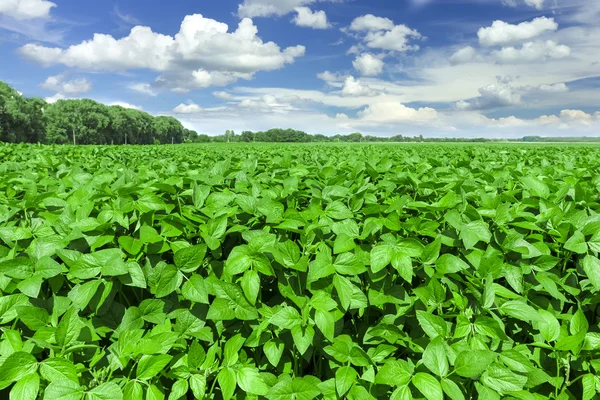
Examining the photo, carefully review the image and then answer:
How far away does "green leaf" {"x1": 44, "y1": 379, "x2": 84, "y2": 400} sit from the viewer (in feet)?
4.51

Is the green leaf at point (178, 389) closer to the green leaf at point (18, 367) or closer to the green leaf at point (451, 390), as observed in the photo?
the green leaf at point (18, 367)

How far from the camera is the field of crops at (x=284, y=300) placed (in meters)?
1.64

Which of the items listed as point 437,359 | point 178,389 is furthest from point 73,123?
point 437,359

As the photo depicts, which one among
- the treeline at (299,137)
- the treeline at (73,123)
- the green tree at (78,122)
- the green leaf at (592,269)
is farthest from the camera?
the treeline at (299,137)

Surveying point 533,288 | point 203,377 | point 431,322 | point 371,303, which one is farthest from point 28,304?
point 533,288

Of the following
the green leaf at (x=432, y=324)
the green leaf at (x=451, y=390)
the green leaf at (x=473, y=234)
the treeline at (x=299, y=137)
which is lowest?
the green leaf at (x=451, y=390)

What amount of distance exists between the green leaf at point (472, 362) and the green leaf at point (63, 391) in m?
1.57

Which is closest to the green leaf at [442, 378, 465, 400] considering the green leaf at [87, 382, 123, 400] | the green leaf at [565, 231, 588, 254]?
the green leaf at [565, 231, 588, 254]

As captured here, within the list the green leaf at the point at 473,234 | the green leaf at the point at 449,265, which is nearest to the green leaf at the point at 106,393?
the green leaf at the point at 449,265

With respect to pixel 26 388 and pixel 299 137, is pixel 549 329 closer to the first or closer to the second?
pixel 26 388

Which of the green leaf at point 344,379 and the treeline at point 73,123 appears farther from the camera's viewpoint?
the treeline at point 73,123

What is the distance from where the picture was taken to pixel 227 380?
1680 mm

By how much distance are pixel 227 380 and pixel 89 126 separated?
4809 inches

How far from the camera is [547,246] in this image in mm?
2143
